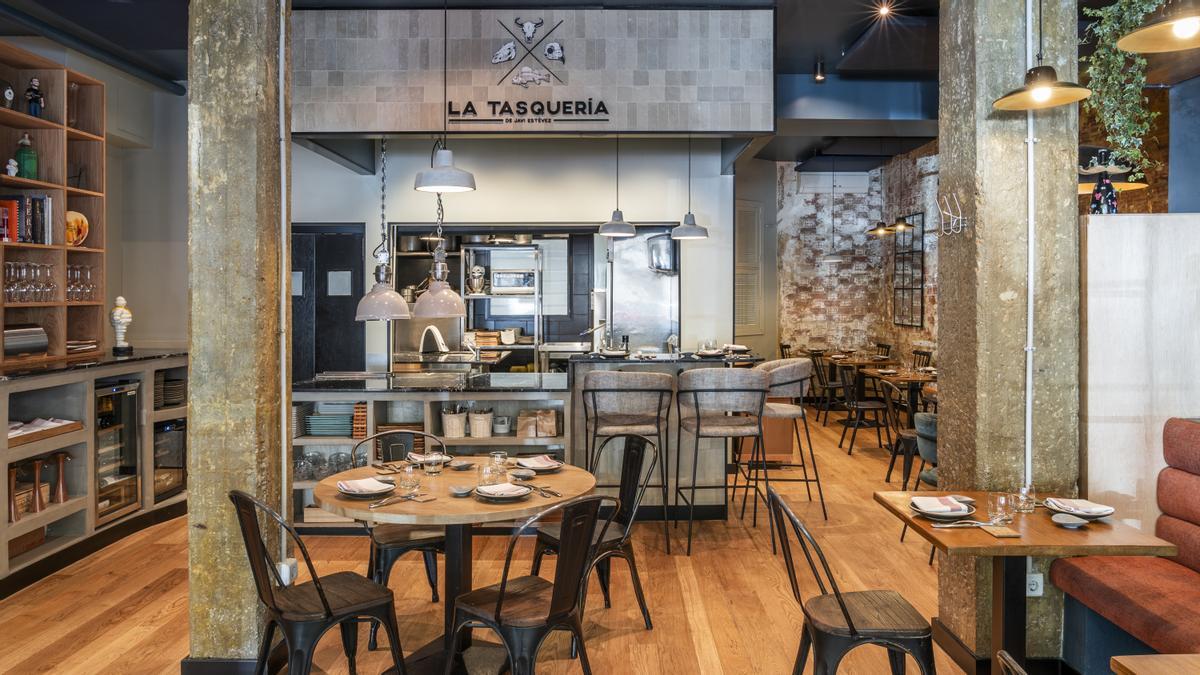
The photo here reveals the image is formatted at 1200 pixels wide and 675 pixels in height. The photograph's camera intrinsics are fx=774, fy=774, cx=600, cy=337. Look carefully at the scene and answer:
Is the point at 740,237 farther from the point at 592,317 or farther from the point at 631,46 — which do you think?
the point at 631,46

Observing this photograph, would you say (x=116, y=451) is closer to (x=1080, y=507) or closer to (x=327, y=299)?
(x=327, y=299)

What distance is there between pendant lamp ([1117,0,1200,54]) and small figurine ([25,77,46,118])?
6144 millimetres

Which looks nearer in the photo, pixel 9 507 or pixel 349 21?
pixel 9 507

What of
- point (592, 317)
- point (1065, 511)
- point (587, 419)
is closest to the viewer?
point (1065, 511)

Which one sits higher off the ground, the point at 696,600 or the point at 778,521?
the point at 778,521

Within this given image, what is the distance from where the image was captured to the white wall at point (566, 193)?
8.08 metres

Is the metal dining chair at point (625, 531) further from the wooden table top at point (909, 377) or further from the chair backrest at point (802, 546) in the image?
the wooden table top at point (909, 377)

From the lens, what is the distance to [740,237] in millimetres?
11266

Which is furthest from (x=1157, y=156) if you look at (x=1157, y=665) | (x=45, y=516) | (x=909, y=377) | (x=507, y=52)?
(x=45, y=516)

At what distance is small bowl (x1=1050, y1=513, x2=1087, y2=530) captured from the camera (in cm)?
268

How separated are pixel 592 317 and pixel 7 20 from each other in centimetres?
560

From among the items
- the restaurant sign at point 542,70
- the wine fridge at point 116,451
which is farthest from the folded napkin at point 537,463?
the wine fridge at point 116,451

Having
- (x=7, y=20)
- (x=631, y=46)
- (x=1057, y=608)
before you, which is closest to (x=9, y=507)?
(x=7, y=20)

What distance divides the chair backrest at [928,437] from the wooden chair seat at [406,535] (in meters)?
3.12
